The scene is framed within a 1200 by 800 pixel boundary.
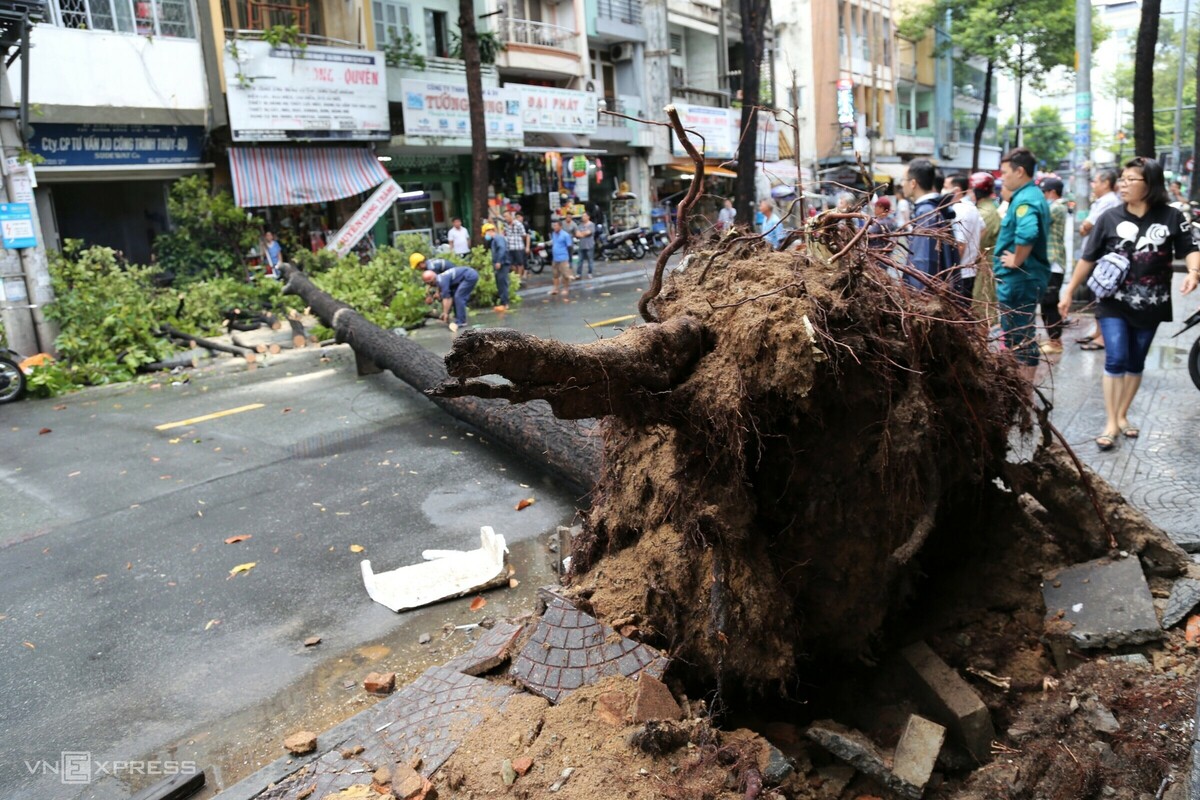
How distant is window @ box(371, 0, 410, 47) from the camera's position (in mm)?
22406

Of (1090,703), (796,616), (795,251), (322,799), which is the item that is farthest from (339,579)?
(1090,703)

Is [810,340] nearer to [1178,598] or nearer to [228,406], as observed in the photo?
[1178,598]

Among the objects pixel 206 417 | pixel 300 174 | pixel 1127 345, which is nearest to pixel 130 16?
pixel 300 174

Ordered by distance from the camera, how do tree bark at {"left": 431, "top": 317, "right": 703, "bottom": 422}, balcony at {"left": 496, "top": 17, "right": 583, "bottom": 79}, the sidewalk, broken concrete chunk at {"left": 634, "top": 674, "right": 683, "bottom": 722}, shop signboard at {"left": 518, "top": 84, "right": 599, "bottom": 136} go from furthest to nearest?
1. balcony at {"left": 496, "top": 17, "right": 583, "bottom": 79}
2. shop signboard at {"left": 518, "top": 84, "right": 599, "bottom": 136}
3. the sidewalk
4. broken concrete chunk at {"left": 634, "top": 674, "right": 683, "bottom": 722}
5. tree bark at {"left": 431, "top": 317, "right": 703, "bottom": 422}

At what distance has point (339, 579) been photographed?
5285 mm

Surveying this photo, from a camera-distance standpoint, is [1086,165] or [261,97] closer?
[1086,165]

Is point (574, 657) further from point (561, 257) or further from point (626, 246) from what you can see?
point (626, 246)

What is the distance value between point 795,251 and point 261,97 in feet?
55.8

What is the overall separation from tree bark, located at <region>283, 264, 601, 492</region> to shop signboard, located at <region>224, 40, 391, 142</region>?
945cm

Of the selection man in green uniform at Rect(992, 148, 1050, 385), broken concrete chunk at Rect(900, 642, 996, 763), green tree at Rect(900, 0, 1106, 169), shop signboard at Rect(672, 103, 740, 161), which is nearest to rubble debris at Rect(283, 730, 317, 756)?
broken concrete chunk at Rect(900, 642, 996, 763)

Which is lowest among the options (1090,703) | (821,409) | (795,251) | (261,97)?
(1090,703)

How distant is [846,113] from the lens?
35938mm

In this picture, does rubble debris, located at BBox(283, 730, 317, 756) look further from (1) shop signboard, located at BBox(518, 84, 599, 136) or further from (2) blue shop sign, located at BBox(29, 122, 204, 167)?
(1) shop signboard, located at BBox(518, 84, 599, 136)

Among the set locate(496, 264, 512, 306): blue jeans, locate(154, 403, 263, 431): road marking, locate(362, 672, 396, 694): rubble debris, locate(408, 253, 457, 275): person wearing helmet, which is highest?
locate(408, 253, 457, 275): person wearing helmet
